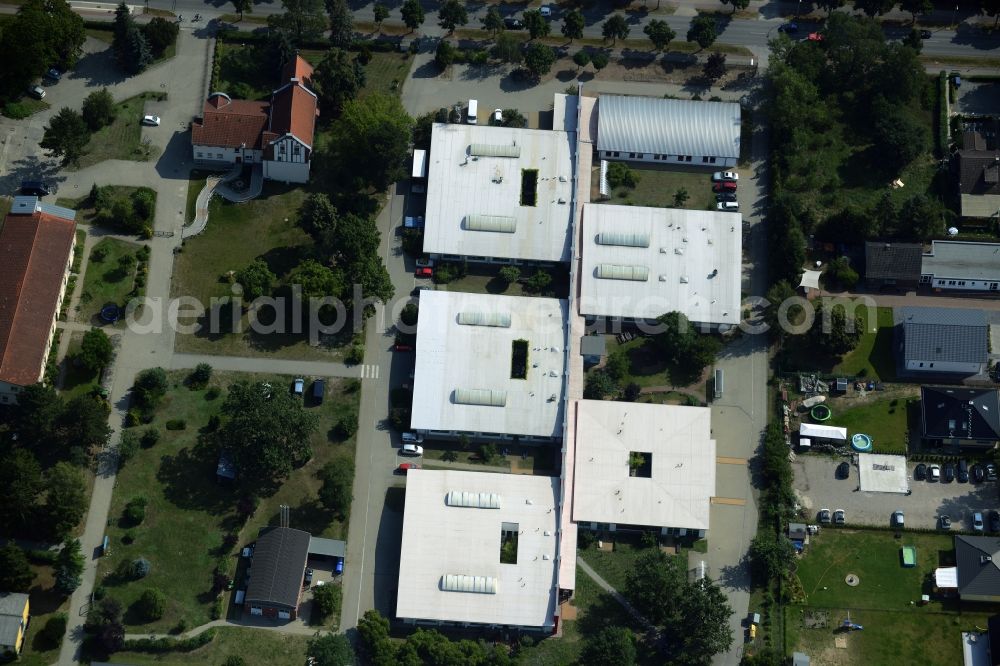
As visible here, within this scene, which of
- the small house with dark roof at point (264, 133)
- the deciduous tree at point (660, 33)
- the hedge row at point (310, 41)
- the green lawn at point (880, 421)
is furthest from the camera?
the hedge row at point (310, 41)

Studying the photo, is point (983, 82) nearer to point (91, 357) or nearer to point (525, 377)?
point (525, 377)

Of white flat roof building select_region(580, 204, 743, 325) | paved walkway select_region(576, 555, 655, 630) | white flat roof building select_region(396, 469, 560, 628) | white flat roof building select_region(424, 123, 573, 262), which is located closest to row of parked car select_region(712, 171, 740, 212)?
white flat roof building select_region(580, 204, 743, 325)

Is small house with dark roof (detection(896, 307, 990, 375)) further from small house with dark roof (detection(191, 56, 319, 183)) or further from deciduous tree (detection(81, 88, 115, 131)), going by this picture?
deciduous tree (detection(81, 88, 115, 131))

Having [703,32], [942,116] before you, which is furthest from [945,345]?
[703,32]

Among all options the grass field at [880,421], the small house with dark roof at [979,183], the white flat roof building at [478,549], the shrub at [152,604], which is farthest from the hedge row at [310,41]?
the small house with dark roof at [979,183]

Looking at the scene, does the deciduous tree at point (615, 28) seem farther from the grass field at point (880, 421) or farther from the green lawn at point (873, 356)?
the grass field at point (880, 421)
